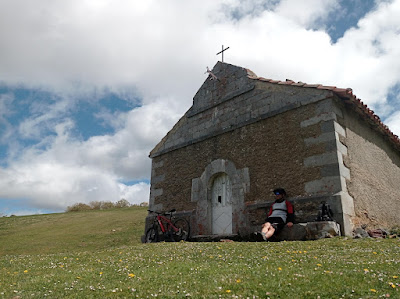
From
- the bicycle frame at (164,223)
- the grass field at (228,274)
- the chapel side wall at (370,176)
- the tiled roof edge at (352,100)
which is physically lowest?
the grass field at (228,274)

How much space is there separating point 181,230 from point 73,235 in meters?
9.54

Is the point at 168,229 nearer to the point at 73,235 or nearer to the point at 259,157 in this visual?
the point at 259,157

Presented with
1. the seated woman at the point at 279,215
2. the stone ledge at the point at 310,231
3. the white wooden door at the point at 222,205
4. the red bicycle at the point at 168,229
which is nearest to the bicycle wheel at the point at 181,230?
the red bicycle at the point at 168,229

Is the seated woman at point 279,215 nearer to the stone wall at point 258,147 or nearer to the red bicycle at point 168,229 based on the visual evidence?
the stone wall at point 258,147

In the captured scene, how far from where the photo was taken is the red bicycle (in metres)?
11.8

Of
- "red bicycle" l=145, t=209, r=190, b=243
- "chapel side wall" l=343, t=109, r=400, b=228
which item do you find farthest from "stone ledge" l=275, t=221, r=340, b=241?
"red bicycle" l=145, t=209, r=190, b=243

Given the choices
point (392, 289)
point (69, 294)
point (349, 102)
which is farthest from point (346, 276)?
point (349, 102)

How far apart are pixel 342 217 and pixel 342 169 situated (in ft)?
4.28

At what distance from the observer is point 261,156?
10594 mm

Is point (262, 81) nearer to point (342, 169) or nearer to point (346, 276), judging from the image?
point (342, 169)

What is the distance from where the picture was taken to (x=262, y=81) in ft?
37.5

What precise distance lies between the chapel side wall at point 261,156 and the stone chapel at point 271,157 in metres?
0.03

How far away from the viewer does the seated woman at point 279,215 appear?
29.5 feet

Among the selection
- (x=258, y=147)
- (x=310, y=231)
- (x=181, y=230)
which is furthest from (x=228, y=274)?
(x=181, y=230)
